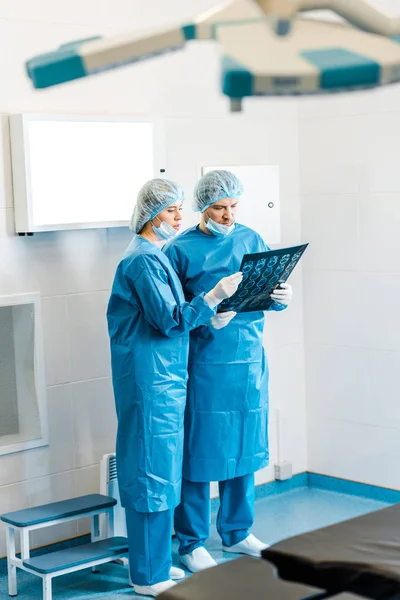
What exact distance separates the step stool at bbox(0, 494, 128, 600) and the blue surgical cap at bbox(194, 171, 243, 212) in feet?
4.08

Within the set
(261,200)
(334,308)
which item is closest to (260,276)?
(261,200)

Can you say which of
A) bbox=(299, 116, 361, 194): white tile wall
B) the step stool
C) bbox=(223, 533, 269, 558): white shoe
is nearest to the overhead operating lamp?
the step stool

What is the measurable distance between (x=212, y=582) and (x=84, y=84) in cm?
230

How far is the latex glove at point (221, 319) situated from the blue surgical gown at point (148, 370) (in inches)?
8.5

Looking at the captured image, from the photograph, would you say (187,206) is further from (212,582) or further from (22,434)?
(212,582)

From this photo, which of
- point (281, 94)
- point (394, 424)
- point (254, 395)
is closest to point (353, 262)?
point (394, 424)

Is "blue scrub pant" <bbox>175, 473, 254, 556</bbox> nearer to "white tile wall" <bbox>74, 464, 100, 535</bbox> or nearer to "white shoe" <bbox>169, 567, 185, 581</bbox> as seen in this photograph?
"white shoe" <bbox>169, 567, 185, 581</bbox>

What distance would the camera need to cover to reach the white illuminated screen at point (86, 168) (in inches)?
144

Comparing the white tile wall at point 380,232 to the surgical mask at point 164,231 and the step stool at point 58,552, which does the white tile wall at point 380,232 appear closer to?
the surgical mask at point 164,231

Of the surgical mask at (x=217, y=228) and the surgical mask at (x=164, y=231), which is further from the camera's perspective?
the surgical mask at (x=217, y=228)

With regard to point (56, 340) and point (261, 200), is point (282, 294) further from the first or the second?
point (56, 340)

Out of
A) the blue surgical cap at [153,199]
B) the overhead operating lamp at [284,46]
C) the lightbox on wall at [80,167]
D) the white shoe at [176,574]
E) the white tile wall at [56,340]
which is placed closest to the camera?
the overhead operating lamp at [284,46]

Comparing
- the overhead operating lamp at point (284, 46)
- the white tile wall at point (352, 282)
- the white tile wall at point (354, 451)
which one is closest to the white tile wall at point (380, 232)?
the white tile wall at point (352, 282)

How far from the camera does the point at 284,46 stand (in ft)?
4.39
